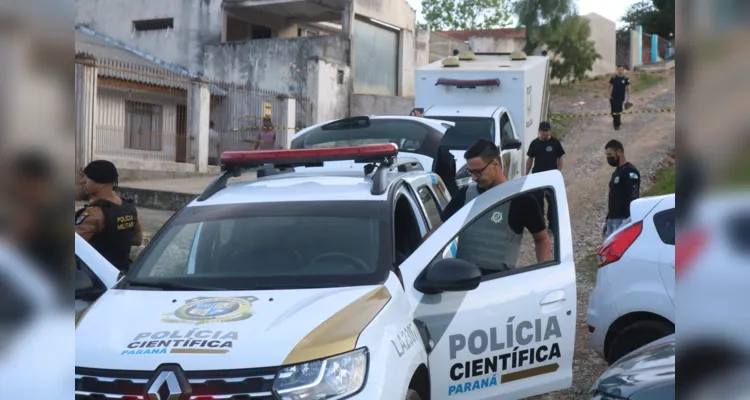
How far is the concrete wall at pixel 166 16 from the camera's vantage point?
25.8 metres

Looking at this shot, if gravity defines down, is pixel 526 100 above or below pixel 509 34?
below

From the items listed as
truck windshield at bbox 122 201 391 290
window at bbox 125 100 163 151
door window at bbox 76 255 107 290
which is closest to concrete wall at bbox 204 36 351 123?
window at bbox 125 100 163 151

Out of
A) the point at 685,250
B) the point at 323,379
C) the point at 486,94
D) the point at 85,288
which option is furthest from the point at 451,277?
the point at 486,94

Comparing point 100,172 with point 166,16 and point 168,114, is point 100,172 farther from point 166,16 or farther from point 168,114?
point 166,16

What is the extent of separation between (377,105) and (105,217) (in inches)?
796

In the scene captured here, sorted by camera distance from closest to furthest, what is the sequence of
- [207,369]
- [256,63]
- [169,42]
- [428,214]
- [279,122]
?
[207,369], [428,214], [279,122], [256,63], [169,42]

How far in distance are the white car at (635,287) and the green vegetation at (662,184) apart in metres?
8.49

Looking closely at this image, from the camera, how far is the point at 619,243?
5.63 meters

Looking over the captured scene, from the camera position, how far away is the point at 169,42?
26.6 m

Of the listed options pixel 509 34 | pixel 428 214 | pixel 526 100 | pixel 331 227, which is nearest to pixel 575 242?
pixel 526 100

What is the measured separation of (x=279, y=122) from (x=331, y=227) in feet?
53.2

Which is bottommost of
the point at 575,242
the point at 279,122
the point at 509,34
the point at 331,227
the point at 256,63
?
the point at 575,242

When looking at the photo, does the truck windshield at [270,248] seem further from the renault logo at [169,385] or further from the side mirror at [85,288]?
the renault logo at [169,385]

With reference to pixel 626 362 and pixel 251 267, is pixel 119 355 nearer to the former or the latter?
pixel 251 267
